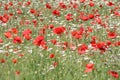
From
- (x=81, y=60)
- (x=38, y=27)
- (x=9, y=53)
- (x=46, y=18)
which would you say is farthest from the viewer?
(x=46, y=18)

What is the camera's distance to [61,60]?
620 centimetres

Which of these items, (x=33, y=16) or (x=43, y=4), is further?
(x=43, y=4)

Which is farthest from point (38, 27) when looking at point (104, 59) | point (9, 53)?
point (104, 59)

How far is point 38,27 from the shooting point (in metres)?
Answer: 9.34

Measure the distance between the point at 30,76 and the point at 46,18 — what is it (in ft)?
17.8

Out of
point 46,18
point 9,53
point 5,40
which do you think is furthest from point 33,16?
point 9,53

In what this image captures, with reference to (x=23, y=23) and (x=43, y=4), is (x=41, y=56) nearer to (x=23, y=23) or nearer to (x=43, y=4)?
(x=23, y=23)

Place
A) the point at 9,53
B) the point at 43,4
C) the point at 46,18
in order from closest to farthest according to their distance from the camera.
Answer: the point at 9,53 < the point at 46,18 < the point at 43,4

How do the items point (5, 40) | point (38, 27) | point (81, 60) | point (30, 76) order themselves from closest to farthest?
1. point (30, 76)
2. point (81, 60)
3. point (5, 40)
4. point (38, 27)

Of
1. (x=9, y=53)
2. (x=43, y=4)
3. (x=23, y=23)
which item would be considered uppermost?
(x=9, y=53)

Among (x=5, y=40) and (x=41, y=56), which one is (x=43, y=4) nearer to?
(x=5, y=40)

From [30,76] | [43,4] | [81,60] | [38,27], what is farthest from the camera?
[43,4]

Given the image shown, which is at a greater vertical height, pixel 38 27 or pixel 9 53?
pixel 9 53

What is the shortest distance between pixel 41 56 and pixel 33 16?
4.56 metres
